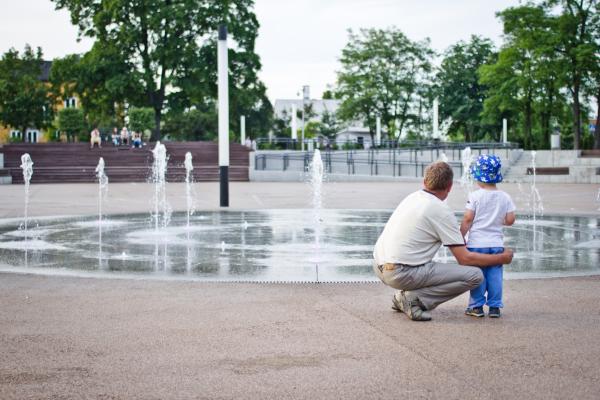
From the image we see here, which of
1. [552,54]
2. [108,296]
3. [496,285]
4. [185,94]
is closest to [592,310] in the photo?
[496,285]

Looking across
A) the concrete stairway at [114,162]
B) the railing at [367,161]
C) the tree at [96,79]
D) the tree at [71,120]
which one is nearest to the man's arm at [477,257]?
the concrete stairway at [114,162]

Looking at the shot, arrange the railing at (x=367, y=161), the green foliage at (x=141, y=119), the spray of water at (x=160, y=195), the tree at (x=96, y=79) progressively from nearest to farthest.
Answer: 1. the spray of water at (x=160, y=195)
2. the railing at (x=367, y=161)
3. the tree at (x=96, y=79)
4. the green foliage at (x=141, y=119)

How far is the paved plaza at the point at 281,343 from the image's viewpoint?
4.56 metres

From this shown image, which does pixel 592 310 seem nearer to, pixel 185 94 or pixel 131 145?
pixel 131 145

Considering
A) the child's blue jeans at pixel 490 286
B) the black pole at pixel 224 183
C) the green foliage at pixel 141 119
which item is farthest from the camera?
the green foliage at pixel 141 119

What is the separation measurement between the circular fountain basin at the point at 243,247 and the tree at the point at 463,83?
5959 cm

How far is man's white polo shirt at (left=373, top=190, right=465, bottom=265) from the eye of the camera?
623cm

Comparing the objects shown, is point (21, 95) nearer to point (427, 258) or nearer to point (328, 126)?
point (328, 126)

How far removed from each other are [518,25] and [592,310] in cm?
4712

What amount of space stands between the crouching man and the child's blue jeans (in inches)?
4.3

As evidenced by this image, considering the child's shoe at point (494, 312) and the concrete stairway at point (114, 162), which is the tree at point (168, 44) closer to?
the concrete stairway at point (114, 162)

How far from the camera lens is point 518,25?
51.0 meters

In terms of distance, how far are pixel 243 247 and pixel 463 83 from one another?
6725cm

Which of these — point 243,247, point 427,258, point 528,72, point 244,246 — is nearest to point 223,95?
point 244,246
